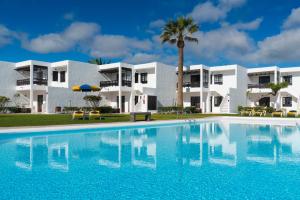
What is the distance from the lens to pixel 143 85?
31672 mm

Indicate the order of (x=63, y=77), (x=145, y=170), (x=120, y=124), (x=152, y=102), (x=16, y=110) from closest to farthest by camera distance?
(x=145, y=170)
(x=120, y=124)
(x=16, y=110)
(x=152, y=102)
(x=63, y=77)

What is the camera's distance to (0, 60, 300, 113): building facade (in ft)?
95.9

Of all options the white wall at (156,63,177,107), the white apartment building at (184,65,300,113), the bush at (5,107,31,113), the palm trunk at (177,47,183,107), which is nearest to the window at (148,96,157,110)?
the white wall at (156,63,177,107)

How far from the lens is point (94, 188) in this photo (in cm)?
532

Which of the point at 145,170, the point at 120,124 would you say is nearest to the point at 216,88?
the point at 120,124

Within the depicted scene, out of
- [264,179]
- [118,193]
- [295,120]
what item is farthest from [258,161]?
[295,120]

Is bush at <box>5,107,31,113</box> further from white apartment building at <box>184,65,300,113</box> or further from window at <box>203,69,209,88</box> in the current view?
window at <box>203,69,209,88</box>

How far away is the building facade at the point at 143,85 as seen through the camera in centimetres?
2923

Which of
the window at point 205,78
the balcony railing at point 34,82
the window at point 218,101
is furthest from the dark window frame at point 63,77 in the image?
the window at point 218,101

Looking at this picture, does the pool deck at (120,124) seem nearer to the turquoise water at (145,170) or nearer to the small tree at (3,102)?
the turquoise water at (145,170)

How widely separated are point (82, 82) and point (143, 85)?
6849 millimetres

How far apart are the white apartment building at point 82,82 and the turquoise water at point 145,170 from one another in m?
18.2

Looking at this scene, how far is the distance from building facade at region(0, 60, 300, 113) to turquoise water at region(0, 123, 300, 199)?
1875 cm

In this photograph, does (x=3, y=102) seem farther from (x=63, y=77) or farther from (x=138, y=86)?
(x=138, y=86)
